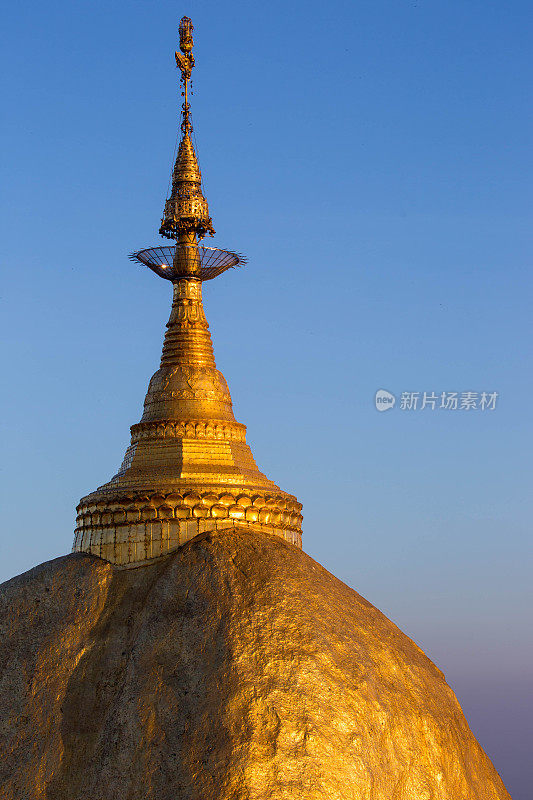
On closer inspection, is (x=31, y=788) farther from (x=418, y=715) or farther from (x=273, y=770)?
(x=418, y=715)

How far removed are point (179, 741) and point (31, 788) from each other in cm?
331

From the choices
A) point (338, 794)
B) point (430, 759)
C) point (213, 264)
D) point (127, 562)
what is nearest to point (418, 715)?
point (430, 759)

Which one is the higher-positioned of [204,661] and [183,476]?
[183,476]

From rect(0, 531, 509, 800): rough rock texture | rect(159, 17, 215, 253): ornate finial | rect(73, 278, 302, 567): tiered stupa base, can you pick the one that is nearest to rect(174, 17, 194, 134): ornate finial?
rect(159, 17, 215, 253): ornate finial

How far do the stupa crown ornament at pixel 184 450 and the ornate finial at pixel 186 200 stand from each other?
0.08 feet

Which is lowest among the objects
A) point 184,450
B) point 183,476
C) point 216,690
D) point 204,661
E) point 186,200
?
point 216,690

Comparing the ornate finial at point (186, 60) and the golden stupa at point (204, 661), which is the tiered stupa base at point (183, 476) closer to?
the golden stupa at point (204, 661)

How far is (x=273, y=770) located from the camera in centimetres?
1967

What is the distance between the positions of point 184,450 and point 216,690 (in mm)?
6461

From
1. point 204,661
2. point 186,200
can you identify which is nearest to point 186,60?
point 186,200

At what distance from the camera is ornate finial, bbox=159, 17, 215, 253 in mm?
28531

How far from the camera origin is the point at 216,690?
20.7 meters

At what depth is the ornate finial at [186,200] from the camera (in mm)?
28531

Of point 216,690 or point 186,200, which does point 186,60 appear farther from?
point 216,690
